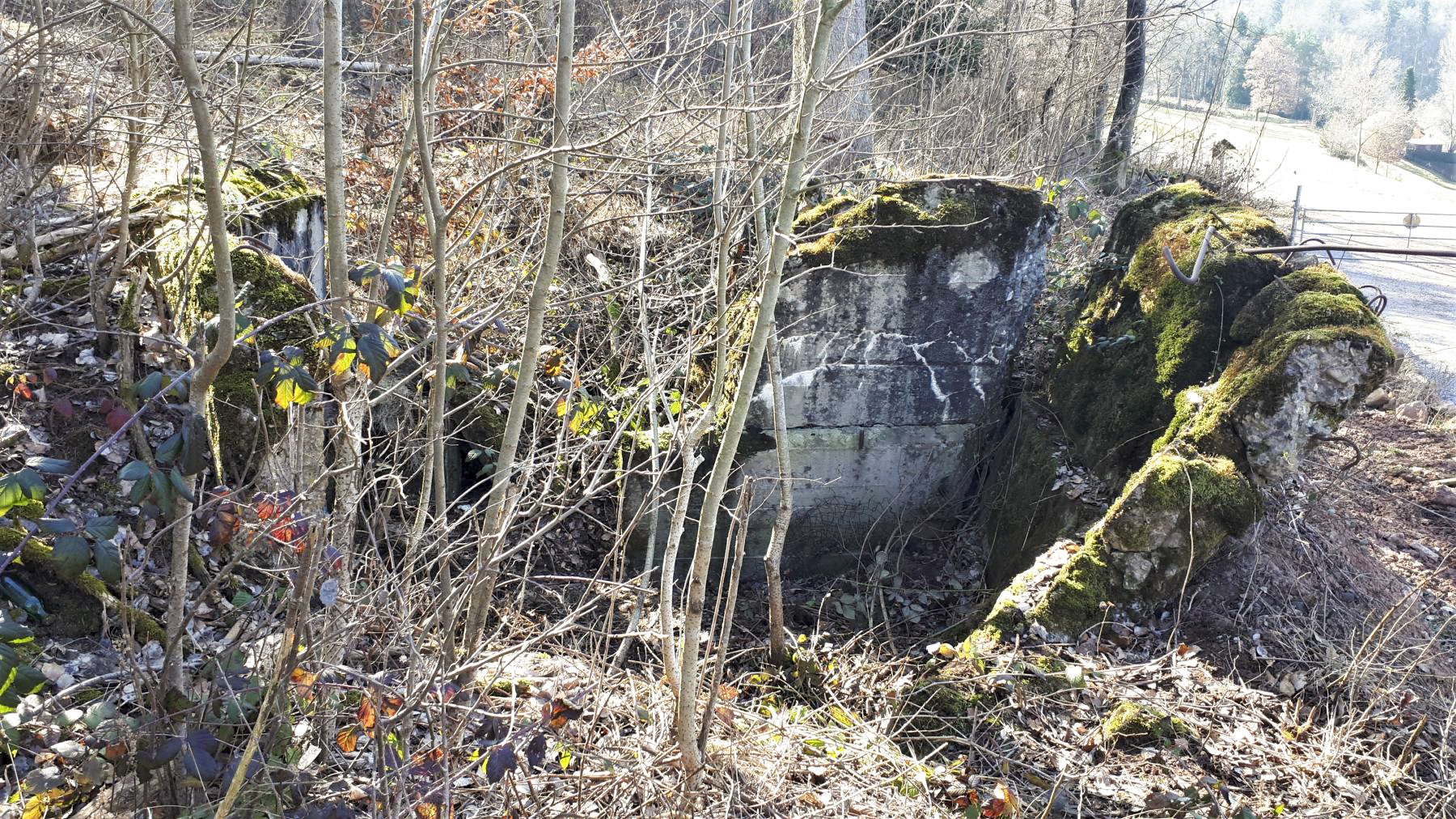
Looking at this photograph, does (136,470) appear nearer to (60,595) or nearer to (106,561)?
(106,561)

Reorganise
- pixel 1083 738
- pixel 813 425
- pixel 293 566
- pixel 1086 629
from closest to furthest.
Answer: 1. pixel 293 566
2. pixel 1083 738
3. pixel 1086 629
4. pixel 813 425

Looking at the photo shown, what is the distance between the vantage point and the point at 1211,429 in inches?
190

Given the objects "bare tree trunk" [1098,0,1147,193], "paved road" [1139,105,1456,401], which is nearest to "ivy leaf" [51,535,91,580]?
"paved road" [1139,105,1456,401]

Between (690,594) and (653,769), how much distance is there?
0.66m

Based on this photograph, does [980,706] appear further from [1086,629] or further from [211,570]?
[211,570]

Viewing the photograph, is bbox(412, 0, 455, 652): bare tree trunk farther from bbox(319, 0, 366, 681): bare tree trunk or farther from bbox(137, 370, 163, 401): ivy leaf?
bbox(137, 370, 163, 401): ivy leaf

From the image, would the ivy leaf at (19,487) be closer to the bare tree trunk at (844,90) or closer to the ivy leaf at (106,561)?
the ivy leaf at (106,561)

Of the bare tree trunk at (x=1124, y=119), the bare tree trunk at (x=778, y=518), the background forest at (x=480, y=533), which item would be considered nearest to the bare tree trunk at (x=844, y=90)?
the background forest at (x=480, y=533)

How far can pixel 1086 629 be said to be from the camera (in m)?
4.47

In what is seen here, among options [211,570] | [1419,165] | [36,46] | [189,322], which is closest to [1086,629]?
[211,570]

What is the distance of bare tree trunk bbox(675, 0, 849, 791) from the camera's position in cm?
280

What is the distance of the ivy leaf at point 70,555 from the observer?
1657 mm

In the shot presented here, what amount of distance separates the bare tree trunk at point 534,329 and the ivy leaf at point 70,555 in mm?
1075

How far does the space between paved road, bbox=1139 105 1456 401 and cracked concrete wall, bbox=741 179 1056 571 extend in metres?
2.51
